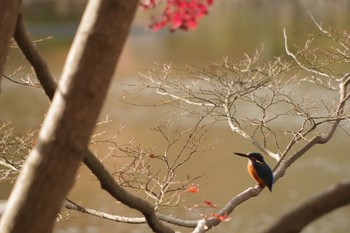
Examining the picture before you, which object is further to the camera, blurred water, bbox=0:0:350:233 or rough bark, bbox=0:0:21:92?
blurred water, bbox=0:0:350:233

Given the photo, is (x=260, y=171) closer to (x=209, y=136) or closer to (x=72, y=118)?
(x=72, y=118)

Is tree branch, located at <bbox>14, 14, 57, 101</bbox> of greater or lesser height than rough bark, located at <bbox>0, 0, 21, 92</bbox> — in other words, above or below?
above

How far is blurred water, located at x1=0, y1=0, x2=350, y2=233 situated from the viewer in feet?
41.1

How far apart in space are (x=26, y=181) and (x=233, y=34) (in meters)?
30.2

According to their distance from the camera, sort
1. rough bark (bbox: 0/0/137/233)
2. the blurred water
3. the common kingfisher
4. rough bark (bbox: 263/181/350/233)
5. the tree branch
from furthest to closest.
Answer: the blurred water, the common kingfisher, the tree branch, rough bark (bbox: 0/0/137/233), rough bark (bbox: 263/181/350/233)

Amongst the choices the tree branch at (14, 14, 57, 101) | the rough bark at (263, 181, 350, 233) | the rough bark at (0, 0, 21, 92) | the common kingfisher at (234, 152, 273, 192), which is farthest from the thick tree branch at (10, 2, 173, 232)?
the common kingfisher at (234, 152, 273, 192)

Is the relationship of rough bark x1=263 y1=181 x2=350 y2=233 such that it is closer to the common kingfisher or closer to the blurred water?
the common kingfisher

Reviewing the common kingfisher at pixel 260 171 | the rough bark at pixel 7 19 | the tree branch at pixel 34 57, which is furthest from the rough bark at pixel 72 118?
the common kingfisher at pixel 260 171

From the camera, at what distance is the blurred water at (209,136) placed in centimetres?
1252

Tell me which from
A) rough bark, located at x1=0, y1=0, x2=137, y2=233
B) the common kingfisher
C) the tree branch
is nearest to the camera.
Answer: rough bark, located at x1=0, y1=0, x2=137, y2=233

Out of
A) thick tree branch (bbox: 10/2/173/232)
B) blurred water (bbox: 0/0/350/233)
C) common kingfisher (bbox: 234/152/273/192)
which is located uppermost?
blurred water (bbox: 0/0/350/233)

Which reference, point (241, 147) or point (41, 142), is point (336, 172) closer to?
point (241, 147)

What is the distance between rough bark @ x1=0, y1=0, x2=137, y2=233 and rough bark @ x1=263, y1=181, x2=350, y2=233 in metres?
0.60

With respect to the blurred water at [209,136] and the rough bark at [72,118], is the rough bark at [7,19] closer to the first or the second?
the rough bark at [72,118]
